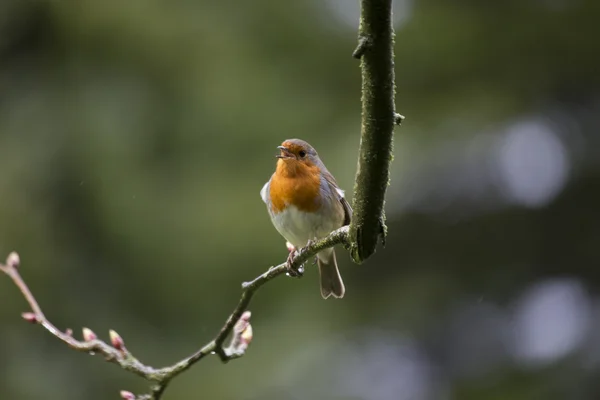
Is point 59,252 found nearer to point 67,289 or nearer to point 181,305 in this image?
point 67,289

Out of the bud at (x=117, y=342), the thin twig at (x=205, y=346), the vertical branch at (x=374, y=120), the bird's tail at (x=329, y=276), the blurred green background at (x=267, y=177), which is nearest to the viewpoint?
the vertical branch at (x=374, y=120)

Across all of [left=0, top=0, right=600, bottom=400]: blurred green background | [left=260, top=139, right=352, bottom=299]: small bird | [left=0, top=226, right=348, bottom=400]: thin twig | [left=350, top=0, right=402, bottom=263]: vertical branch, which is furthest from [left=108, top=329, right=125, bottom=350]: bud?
[left=0, top=0, right=600, bottom=400]: blurred green background

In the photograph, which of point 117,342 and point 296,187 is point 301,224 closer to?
point 296,187

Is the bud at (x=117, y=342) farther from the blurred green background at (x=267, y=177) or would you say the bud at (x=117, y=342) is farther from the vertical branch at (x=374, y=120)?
the blurred green background at (x=267, y=177)

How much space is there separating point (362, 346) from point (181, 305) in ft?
6.02

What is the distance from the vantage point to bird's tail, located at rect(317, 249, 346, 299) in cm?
329

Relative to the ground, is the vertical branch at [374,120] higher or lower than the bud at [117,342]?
lower

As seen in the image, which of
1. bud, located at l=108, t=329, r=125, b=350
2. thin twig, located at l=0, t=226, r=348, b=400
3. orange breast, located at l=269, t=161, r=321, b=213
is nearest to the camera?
thin twig, located at l=0, t=226, r=348, b=400

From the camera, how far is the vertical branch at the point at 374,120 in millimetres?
1209

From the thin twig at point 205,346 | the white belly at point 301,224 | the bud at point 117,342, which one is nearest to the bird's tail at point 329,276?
the white belly at point 301,224

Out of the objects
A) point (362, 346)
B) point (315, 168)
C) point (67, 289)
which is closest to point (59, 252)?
point (67, 289)

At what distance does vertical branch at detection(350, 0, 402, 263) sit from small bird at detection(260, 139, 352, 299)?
1451 millimetres

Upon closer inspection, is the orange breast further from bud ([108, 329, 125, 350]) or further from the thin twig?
bud ([108, 329, 125, 350])

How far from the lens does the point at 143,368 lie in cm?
217
